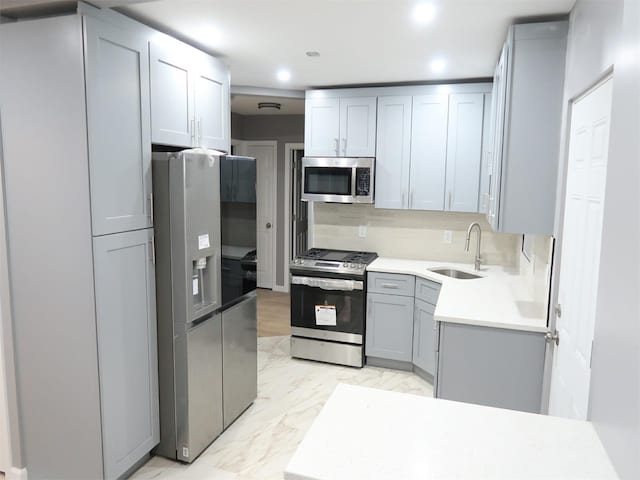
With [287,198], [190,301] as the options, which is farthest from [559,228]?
[287,198]

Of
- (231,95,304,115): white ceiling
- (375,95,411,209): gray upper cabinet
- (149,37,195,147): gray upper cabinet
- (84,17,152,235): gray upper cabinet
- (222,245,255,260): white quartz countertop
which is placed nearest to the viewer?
(84,17,152,235): gray upper cabinet

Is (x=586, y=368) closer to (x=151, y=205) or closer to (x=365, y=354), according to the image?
(x=151, y=205)

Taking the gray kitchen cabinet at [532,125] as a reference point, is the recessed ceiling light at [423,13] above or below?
above

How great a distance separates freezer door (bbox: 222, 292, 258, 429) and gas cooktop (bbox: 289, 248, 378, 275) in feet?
2.99

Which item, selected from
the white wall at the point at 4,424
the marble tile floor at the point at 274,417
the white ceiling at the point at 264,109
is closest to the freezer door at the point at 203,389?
the marble tile floor at the point at 274,417

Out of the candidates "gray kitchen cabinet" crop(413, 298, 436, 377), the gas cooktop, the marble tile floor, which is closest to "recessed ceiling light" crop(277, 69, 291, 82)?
the gas cooktop

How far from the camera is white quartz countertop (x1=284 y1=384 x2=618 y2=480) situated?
1107mm

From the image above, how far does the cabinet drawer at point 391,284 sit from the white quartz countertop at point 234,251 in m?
1.28

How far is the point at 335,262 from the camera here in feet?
13.2

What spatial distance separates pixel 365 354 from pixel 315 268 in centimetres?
89

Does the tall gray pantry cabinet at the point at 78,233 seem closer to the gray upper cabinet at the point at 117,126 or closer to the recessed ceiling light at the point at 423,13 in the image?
the gray upper cabinet at the point at 117,126

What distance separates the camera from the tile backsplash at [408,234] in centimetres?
416

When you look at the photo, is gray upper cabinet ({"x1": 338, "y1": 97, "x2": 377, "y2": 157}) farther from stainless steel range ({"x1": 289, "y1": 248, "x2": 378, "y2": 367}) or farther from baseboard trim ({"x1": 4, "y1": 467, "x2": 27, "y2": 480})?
baseboard trim ({"x1": 4, "y1": 467, "x2": 27, "y2": 480})

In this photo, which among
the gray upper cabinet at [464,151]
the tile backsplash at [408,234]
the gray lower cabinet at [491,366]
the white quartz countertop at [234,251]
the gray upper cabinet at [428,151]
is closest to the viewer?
the gray lower cabinet at [491,366]
